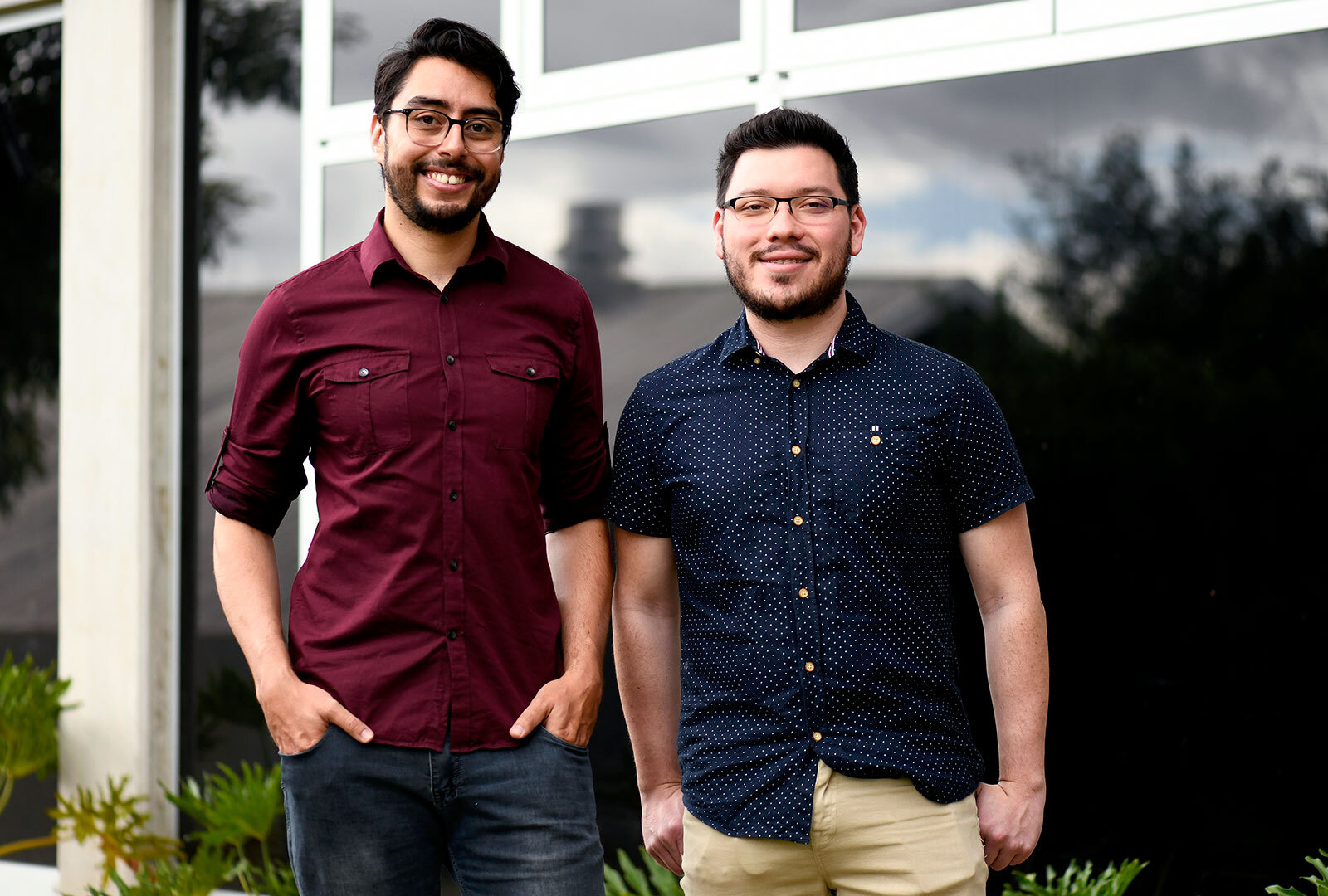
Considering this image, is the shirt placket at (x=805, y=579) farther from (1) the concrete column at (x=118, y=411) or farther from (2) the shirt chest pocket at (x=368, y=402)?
(1) the concrete column at (x=118, y=411)

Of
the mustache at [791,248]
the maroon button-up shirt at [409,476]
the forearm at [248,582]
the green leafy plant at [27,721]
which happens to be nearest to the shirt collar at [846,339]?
the mustache at [791,248]

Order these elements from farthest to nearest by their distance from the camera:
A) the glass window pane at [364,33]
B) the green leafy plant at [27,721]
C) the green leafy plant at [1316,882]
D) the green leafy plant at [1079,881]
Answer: the green leafy plant at [27,721] < the glass window pane at [364,33] < the green leafy plant at [1079,881] < the green leafy plant at [1316,882]

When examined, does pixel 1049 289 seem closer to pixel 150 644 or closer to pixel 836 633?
pixel 836 633

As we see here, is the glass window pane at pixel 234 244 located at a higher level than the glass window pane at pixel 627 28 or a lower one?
lower

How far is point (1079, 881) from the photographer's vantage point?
2.97 m

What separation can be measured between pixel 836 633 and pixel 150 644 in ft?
10.8

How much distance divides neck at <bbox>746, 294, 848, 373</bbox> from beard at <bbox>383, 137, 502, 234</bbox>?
0.49m

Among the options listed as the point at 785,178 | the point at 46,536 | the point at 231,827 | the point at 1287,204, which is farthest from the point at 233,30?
the point at 1287,204

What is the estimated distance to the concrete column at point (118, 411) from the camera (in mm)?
4340

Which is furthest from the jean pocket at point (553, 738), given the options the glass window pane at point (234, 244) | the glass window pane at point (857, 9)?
the glass window pane at point (234, 244)

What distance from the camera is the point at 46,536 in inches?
184

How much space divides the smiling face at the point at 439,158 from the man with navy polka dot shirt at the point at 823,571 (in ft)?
1.35

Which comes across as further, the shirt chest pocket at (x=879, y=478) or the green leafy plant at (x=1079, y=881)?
the green leafy plant at (x=1079, y=881)

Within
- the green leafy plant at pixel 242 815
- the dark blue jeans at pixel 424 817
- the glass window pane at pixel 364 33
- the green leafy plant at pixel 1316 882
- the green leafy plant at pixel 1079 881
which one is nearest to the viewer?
the dark blue jeans at pixel 424 817
